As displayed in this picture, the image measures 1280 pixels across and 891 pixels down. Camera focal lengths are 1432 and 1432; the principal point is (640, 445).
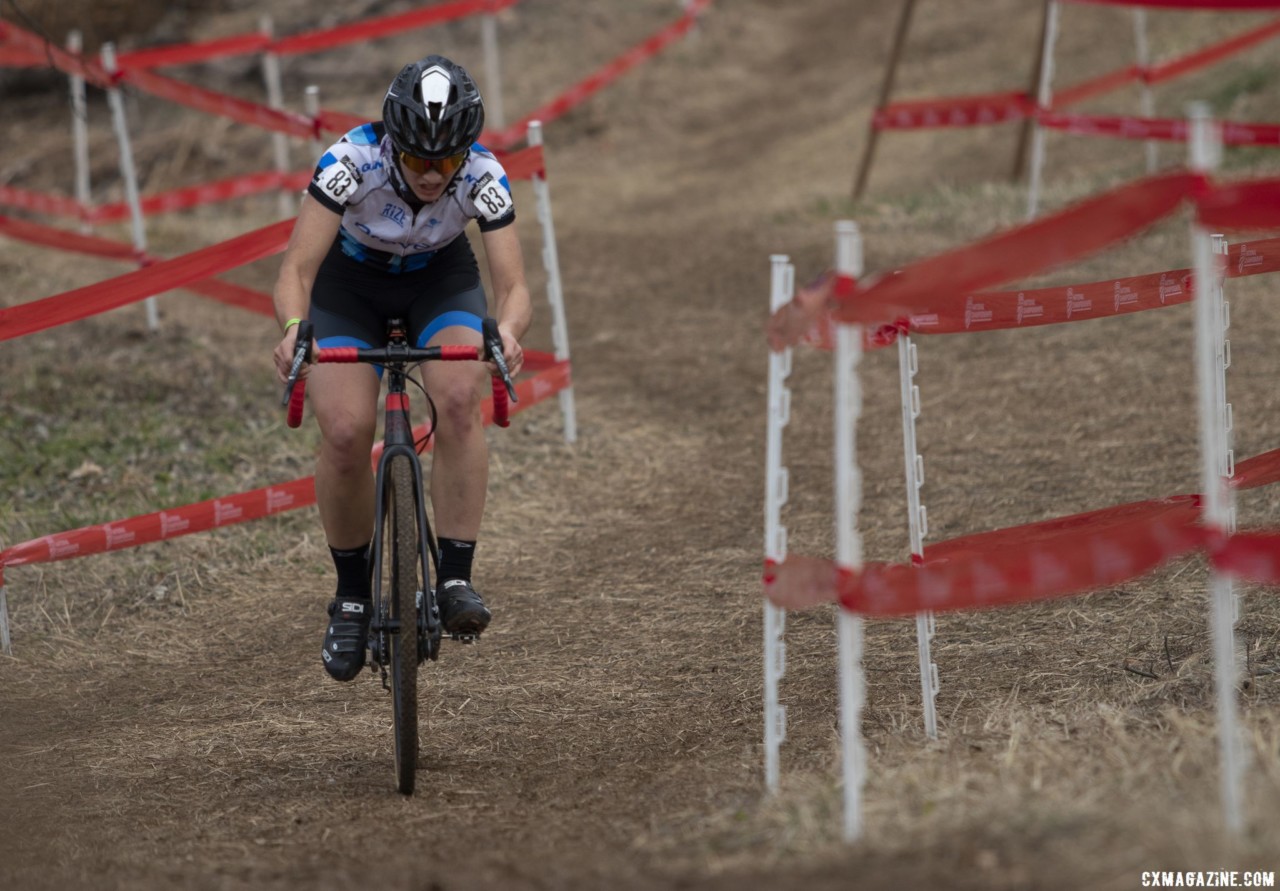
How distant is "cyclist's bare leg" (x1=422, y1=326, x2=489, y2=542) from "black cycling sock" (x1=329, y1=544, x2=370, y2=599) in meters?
0.30

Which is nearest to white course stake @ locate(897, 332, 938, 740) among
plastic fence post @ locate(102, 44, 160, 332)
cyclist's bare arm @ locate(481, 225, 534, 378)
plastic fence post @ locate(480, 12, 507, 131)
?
cyclist's bare arm @ locate(481, 225, 534, 378)

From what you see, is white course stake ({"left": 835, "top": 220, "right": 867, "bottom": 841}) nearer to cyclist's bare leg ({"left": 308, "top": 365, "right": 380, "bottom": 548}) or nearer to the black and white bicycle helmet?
the black and white bicycle helmet

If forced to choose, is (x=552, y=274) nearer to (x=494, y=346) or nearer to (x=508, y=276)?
(x=508, y=276)

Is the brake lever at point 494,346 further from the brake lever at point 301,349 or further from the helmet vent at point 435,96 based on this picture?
the helmet vent at point 435,96

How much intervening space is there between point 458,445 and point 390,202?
91 cm

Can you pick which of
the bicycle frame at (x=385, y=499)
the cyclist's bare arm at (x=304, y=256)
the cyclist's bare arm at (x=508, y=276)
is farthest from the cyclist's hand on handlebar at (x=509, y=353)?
the cyclist's bare arm at (x=304, y=256)

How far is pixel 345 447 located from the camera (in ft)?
15.4

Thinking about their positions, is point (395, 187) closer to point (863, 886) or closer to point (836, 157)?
point (863, 886)

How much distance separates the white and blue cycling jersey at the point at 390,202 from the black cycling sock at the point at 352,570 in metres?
1.02

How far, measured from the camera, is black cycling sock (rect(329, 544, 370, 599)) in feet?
16.0

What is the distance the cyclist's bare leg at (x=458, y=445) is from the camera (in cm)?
471

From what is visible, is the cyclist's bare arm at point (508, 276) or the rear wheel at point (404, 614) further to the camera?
the cyclist's bare arm at point (508, 276)

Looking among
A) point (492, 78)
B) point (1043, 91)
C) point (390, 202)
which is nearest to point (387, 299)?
point (390, 202)

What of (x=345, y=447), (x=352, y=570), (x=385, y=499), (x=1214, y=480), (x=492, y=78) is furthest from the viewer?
(x=492, y=78)
